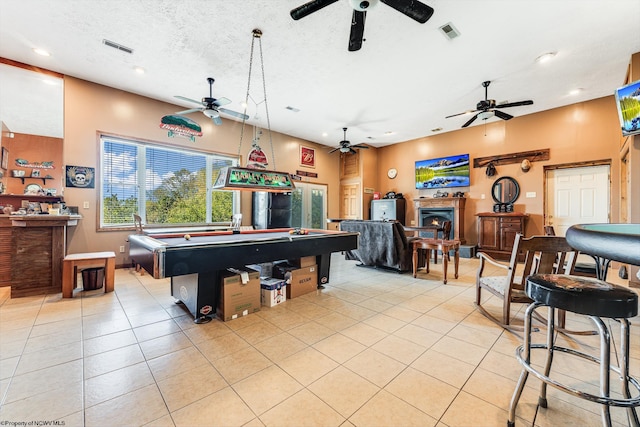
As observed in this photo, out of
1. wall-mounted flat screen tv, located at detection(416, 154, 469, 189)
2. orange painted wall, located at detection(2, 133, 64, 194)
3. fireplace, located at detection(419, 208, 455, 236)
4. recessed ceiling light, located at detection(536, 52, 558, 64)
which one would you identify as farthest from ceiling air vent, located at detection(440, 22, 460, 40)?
orange painted wall, located at detection(2, 133, 64, 194)

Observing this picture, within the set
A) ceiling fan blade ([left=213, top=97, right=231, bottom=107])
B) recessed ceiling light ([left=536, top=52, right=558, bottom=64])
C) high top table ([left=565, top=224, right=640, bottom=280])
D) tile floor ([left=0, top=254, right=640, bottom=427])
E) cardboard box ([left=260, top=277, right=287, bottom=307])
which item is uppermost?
recessed ceiling light ([left=536, top=52, right=558, bottom=64])

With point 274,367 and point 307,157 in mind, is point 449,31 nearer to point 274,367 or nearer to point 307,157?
point 274,367

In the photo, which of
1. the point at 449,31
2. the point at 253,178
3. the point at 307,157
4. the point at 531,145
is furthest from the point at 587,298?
the point at 307,157

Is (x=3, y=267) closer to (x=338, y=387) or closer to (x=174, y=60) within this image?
(x=174, y=60)

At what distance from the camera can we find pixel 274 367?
1.91 metres

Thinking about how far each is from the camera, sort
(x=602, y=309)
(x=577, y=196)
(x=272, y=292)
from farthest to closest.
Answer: (x=577, y=196)
(x=272, y=292)
(x=602, y=309)

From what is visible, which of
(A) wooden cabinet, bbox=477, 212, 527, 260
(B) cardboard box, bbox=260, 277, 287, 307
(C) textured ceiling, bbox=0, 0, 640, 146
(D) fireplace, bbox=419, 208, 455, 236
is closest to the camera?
(C) textured ceiling, bbox=0, 0, 640, 146

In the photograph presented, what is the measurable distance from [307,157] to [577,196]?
262 inches

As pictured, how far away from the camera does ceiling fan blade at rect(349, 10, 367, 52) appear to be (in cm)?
228

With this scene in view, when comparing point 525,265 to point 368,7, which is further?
point 525,265

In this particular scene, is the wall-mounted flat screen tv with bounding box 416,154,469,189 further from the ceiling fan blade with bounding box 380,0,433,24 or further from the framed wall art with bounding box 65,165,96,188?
the framed wall art with bounding box 65,165,96,188

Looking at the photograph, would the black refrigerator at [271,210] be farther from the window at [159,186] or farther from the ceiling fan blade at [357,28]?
the ceiling fan blade at [357,28]

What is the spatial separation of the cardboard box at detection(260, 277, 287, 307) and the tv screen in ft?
17.0

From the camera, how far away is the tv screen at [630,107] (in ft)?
11.2
